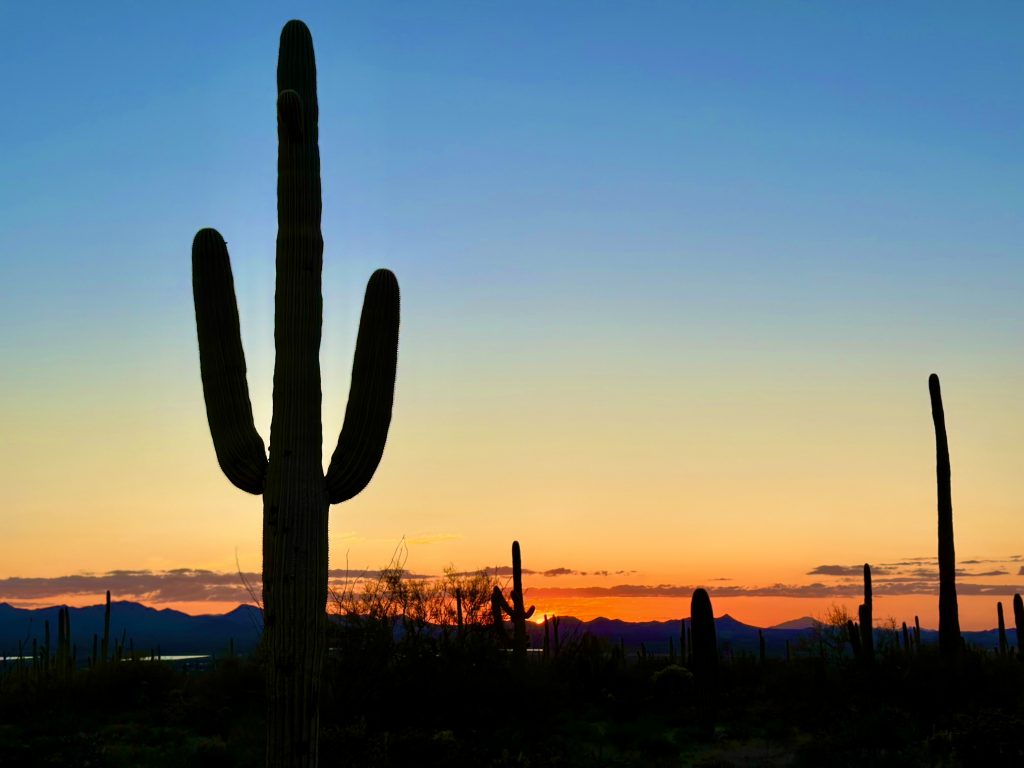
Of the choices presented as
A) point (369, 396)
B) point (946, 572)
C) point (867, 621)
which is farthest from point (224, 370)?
point (867, 621)

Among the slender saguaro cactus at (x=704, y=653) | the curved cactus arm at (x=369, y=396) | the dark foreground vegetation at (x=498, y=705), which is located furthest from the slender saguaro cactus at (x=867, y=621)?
the curved cactus arm at (x=369, y=396)

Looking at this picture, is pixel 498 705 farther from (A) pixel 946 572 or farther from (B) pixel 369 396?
(B) pixel 369 396

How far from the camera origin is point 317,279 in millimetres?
10023

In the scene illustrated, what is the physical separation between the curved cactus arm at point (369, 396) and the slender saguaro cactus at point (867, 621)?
1959cm

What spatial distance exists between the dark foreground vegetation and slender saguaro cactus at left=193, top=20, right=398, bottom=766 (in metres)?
7.73

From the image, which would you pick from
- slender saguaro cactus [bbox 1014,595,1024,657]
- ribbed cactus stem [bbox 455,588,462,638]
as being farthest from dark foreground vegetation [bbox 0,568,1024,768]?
slender saguaro cactus [bbox 1014,595,1024,657]

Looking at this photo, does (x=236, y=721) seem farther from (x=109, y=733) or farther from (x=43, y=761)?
(x=43, y=761)

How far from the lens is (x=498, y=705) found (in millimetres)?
21703

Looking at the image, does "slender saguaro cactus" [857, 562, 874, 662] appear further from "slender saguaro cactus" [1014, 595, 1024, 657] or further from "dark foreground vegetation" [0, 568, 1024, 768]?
"slender saguaro cactus" [1014, 595, 1024, 657]

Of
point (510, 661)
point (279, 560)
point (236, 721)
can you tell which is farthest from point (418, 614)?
point (279, 560)

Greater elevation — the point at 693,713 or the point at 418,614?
the point at 418,614

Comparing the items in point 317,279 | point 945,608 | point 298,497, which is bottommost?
point 945,608

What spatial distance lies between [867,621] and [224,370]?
2308 centimetres

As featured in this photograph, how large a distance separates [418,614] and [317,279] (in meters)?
14.3
